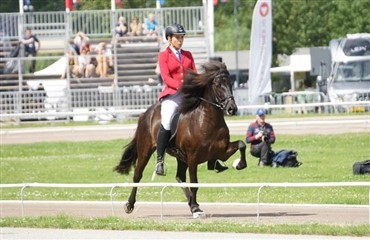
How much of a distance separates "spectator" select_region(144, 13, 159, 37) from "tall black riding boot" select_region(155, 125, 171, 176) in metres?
27.1

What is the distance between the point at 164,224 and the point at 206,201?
4129 millimetres

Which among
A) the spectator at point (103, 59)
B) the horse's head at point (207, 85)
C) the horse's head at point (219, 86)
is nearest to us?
the horse's head at point (219, 86)

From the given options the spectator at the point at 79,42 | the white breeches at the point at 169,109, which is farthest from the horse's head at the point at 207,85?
the spectator at the point at 79,42

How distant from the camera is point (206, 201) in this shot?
1989cm

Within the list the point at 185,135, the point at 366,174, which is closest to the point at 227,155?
the point at 185,135

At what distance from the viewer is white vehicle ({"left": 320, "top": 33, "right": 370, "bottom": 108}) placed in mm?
43000

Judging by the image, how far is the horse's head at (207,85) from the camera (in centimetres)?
1706

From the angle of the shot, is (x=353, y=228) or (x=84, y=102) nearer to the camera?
(x=353, y=228)

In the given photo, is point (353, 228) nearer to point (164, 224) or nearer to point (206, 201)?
point (164, 224)

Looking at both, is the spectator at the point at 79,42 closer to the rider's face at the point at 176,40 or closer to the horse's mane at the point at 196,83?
the rider's face at the point at 176,40

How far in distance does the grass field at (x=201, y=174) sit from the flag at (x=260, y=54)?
7467 millimetres

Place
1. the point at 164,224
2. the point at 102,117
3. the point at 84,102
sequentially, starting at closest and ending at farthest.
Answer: the point at 164,224
the point at 102,117
the point at 84,102

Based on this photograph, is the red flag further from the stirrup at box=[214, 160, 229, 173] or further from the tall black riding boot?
the stirrup at box=[214, 160, 229, 173]

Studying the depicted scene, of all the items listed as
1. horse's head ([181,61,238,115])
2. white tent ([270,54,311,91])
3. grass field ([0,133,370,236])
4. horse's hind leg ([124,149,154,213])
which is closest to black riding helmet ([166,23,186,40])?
horse's head ([181,61,238,115])
